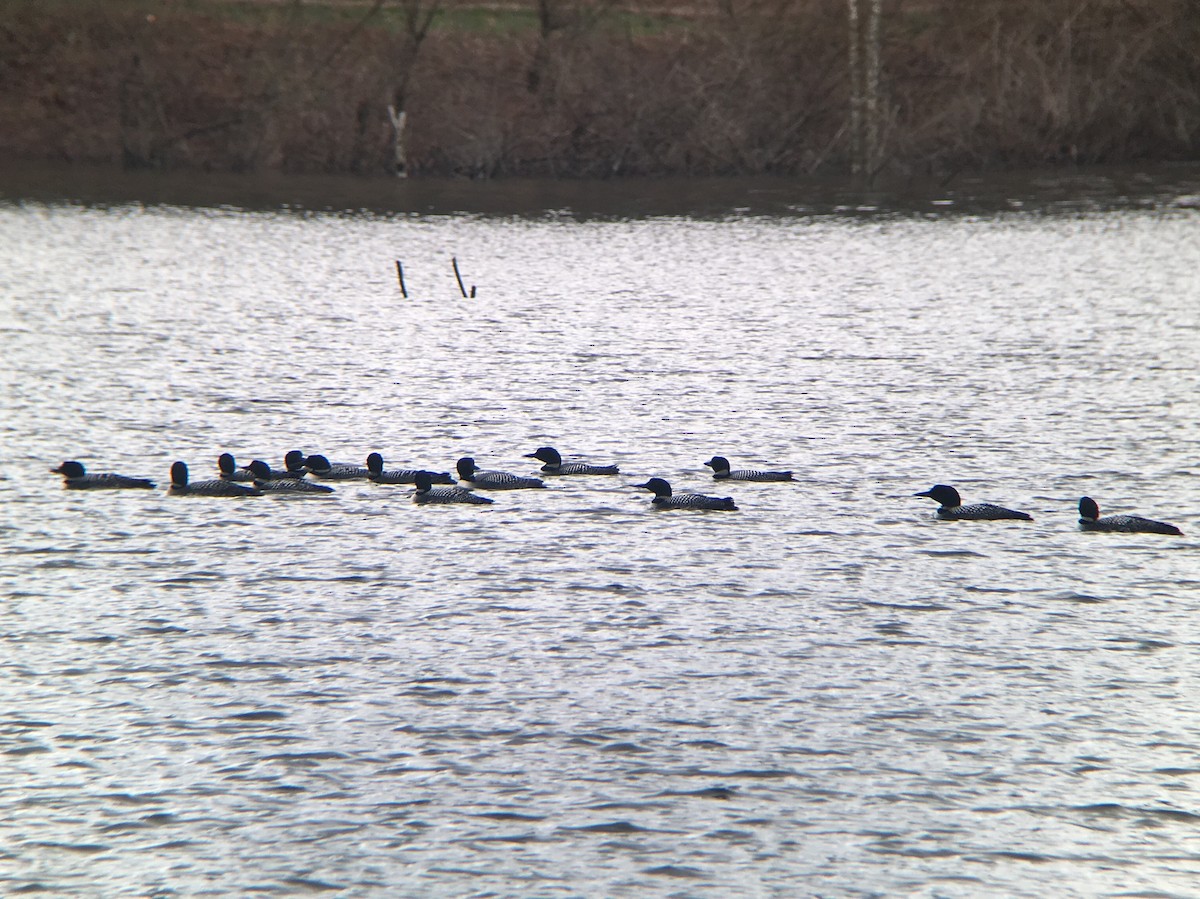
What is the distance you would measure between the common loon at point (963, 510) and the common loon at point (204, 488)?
5418 millimetres

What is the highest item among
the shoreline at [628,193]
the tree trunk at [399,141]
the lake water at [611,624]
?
the tree trunk at [399,141]

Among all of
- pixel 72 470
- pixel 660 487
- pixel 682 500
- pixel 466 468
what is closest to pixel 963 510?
pixel 682 500

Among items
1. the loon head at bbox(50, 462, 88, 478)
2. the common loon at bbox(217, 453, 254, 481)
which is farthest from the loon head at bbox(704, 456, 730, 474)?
the loon head at bbox(50, 462, 88, 478)

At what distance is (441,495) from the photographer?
41.7 feet

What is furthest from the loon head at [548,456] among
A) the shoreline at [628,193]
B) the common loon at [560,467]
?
the shoreline at [628,193]

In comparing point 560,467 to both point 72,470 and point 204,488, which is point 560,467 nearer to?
point 204,488

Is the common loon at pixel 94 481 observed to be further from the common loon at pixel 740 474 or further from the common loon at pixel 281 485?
the common loon at pixel 740 474

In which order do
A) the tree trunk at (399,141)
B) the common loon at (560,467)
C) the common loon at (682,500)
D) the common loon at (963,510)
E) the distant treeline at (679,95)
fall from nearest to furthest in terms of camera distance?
the common loon at (963,510) < the common loon at (682,500) < the common loon at (560,467) < the distant treeline at (679,95) < the tree trunk at (399,141)

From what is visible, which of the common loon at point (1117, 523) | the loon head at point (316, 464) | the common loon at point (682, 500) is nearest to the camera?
the common loon at point (1117, 523)

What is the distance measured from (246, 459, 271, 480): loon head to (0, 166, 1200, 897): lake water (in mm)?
477

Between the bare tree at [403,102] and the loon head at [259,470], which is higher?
the bare tree at [403,102]

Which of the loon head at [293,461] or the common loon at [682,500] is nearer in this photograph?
the common loon at [682,500]

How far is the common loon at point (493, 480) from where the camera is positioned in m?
13.0

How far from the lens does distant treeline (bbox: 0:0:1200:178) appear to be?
42094 millimetres
